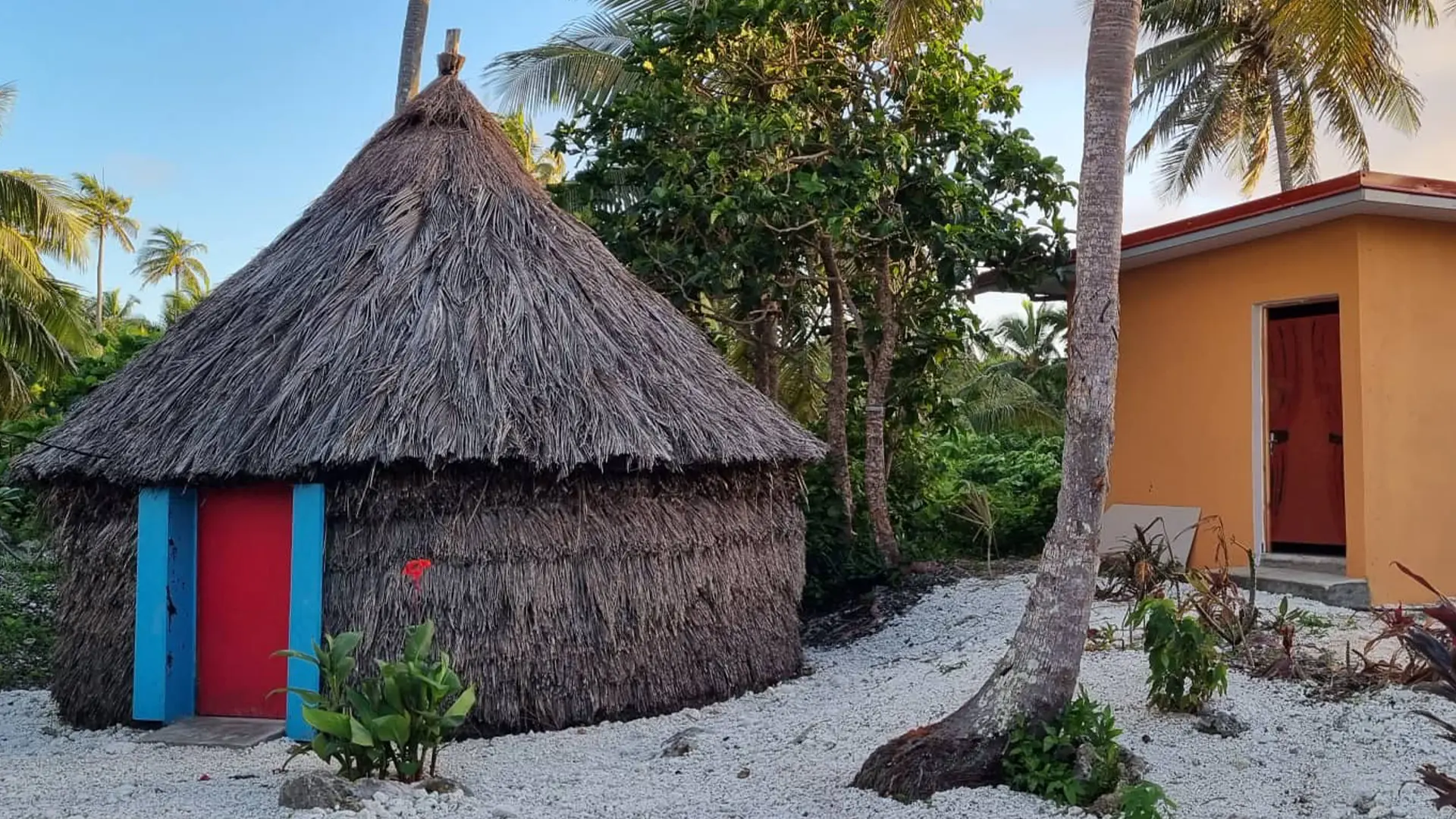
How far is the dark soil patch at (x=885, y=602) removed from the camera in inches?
378

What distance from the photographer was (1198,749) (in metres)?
5.17

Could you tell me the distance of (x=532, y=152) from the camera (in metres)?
27.4

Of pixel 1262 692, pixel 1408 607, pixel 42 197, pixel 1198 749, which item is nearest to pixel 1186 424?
pixel 1408 607

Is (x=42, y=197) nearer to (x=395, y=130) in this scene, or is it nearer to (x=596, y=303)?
(x=395, y=130)

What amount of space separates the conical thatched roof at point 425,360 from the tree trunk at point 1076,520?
2.71m

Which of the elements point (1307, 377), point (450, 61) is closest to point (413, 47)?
point (450, 61)

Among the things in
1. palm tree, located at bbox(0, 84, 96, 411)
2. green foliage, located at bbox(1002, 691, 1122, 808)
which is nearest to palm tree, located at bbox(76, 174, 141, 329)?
palm tree, located at bbox(0, 84, 96, 411)

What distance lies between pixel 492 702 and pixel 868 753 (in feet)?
7.66

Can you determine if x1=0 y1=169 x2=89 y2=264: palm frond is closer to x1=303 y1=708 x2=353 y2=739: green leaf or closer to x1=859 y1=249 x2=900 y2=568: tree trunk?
x1=859 y1=249 x2=900 y2=568: tree trunk

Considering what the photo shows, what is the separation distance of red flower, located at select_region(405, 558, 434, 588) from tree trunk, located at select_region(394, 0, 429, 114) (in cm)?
674

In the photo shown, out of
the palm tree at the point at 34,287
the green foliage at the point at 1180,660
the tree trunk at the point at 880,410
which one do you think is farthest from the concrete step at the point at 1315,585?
the palm tree at the point at 34,287

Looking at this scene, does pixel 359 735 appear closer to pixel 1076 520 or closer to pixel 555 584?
pixel 555 584

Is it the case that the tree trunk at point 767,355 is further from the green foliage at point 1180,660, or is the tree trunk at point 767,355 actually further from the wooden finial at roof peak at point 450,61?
the green foliage at point 1180,660

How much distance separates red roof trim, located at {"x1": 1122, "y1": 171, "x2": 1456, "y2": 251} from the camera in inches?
298
